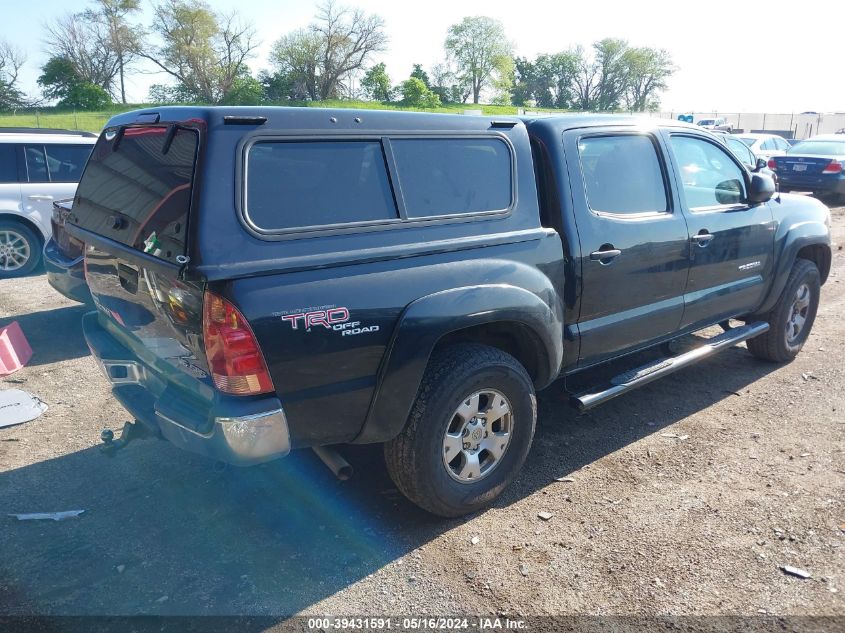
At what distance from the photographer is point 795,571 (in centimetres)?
301

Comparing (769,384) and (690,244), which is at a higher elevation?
(690,244)

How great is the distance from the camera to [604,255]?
3846mm

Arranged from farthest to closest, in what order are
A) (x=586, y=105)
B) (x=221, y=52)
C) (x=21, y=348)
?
(x=586, y=105), (x=221, y=52), (x=21, y=348)

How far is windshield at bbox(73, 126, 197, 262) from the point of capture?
107 inches

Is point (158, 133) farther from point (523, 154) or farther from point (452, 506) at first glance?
point (452, 506)

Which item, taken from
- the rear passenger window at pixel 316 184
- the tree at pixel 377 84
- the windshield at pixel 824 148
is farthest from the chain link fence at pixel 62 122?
the rear passenger window at pixel 316 184

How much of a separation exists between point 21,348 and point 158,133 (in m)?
3.59

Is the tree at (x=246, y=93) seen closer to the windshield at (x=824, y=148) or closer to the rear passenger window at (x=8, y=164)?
the windshield at (x=824, y=148)

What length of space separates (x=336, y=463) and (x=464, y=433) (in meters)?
0.69

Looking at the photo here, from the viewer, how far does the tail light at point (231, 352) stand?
255 centimetres

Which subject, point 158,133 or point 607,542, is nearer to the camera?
point 158,133

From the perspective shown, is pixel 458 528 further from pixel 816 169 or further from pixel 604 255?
pixel 816 169

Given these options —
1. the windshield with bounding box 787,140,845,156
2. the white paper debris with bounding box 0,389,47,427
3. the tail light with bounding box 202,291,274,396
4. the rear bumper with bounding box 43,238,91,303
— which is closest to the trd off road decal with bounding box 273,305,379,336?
the tail light with bounding box 202,291,274,396

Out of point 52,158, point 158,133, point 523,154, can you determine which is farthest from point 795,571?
point 52,158
